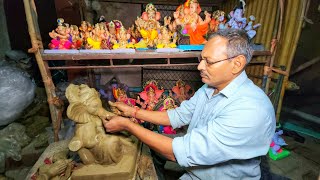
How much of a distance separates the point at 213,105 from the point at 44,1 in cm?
577

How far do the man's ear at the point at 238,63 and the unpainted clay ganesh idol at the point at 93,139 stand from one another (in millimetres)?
1302

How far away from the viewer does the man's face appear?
5.46 ft

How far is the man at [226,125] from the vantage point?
1.53 metres

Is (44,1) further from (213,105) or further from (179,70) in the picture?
(213,105)

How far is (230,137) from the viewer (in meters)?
1.51

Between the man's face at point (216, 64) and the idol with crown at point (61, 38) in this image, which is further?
the idol with crown at point (61, 38)

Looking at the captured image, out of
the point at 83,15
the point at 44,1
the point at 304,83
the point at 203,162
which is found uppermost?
the point at 44,1

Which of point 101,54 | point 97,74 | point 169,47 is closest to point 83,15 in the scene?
point 97,74

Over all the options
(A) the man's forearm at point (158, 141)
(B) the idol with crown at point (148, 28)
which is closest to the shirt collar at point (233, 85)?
(A) the man's forearm at point (158, 141)

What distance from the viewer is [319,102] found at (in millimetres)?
4777

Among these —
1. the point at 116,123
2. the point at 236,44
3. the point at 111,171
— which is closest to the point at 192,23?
the point at 236,44

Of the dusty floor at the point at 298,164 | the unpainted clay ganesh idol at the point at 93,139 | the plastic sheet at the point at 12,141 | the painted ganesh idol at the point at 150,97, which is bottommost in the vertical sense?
the dusty floor at the point at 298,164

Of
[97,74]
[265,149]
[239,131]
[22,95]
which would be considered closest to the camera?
[239,131]

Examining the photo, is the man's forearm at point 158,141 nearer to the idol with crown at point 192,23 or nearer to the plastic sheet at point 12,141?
the idol with crown at point 192,23
